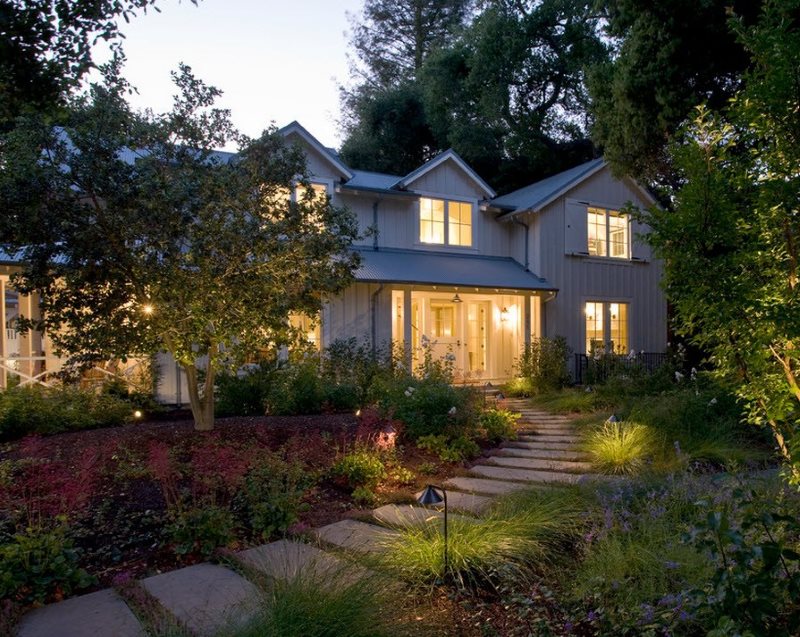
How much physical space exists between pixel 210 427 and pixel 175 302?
1.85m

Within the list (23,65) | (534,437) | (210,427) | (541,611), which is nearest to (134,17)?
(23,65)

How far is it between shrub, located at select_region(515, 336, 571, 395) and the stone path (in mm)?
6817

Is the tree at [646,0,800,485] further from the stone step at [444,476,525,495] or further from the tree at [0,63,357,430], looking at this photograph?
the tree at [0,63,357,430]

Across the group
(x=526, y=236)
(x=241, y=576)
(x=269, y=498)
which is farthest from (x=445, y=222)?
(x=241, y=576)

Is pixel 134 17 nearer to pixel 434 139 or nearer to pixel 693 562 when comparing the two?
pixel 693 562

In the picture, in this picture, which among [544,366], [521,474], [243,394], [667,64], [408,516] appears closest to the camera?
[408,516]

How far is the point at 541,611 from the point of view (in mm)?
3178

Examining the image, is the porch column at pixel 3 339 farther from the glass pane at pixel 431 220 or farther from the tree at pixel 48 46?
the glass pane at pixel 431 220

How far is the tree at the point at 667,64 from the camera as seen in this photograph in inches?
397

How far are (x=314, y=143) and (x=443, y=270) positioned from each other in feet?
13.0

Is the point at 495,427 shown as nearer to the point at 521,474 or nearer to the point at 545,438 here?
the point at 545,438

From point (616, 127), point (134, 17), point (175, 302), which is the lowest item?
point (175, 302)

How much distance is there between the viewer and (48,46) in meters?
5.28

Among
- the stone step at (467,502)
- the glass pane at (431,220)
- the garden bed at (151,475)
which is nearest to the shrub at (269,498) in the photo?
the garden bed at (151,475)
